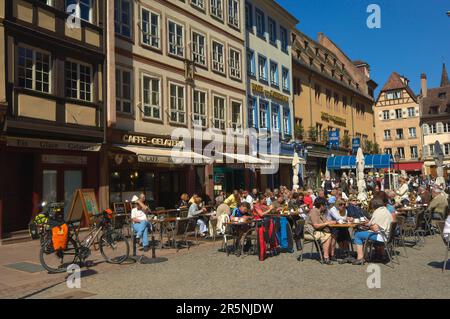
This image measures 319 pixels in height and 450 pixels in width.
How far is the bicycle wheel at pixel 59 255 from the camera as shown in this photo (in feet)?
29.5

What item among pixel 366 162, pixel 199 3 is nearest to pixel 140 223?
pixel 199 3

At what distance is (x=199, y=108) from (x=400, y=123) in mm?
53505

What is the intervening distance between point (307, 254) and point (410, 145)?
6308cm

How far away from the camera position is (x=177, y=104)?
21.8 meters

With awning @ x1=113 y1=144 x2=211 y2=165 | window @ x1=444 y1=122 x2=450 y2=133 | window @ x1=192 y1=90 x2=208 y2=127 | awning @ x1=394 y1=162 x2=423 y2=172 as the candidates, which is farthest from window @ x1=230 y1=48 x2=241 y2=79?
window @ x1=444 y1=122 x2=450 y2=133

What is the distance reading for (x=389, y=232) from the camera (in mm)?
9102

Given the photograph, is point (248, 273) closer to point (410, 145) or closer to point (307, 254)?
point (307, 254)

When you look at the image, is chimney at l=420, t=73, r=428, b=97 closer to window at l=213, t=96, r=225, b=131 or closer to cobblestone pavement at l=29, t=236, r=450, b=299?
window at l=213, t=96, r=225, b=131

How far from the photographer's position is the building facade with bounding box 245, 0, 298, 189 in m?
29.3

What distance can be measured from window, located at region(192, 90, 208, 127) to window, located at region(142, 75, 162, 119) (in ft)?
8.95

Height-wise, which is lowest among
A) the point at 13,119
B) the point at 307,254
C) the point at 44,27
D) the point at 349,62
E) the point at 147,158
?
the point at 307,254
